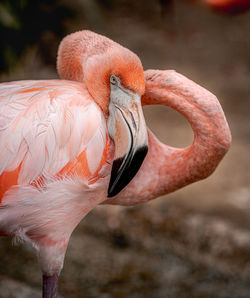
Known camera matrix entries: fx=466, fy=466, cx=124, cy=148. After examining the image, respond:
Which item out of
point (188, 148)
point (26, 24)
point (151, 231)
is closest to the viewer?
point (188, 148)

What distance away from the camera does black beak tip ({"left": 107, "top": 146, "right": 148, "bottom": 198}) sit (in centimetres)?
174

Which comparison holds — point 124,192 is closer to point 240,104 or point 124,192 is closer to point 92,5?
Result: point 92,5

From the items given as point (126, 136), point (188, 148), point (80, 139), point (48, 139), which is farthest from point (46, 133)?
point (188, 148)

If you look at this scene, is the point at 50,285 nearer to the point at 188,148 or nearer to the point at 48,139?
the point at 48,139

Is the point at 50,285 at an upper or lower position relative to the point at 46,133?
lower

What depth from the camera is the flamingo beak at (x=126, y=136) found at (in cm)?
173

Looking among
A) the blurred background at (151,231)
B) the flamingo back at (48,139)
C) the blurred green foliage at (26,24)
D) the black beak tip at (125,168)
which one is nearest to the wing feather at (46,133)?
the flamingo back at (48,139)

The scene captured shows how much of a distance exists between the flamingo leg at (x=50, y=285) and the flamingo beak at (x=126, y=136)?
0.55 metres

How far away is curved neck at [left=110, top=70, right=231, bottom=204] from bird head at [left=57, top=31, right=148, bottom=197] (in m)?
0.20

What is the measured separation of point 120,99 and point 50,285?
90 cm

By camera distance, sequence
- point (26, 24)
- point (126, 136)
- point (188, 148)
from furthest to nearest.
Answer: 1. point (26, 24)
2. point (188, 148)
3. point (126, 136)

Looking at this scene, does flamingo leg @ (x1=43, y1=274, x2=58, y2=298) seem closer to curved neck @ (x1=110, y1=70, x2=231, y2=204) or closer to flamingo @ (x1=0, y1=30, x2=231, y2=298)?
flamingo @ (x1=0, y1=30, x2=231, y2=298)

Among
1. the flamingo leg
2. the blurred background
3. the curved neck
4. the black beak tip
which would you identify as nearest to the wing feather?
the black beak tip

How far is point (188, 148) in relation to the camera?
203cm
